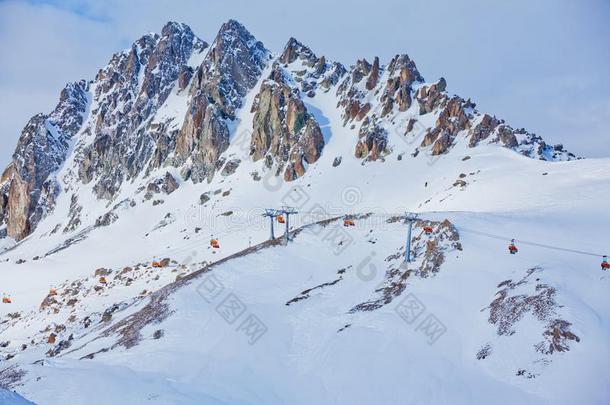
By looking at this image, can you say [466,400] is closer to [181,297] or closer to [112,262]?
[181,297]

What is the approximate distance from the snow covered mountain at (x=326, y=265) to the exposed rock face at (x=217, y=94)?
2.45 feet

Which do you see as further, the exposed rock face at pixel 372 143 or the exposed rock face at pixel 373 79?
the exposed rock face at pixel 373 79

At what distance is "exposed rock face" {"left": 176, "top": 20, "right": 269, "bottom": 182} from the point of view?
117125 millimetres

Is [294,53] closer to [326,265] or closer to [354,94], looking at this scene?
[354,94]

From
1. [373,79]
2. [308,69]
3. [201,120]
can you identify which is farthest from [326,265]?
[308,69]

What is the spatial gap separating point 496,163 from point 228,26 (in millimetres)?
110907

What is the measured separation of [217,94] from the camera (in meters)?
128

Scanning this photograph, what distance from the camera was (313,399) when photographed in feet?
67.7

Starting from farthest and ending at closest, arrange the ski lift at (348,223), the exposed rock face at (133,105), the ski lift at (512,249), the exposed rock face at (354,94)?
1. the exposed rock face at (133,105)
2. the exposed rock face at (354,94)
3. the ski lift at (348,223)
4. the ski lift at (512,249)

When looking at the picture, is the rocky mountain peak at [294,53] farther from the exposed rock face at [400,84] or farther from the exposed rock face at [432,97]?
the exposed rock face at [432,97]

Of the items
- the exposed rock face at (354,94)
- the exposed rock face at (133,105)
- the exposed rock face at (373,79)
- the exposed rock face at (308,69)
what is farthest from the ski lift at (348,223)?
the exposed rock face at (133,105)

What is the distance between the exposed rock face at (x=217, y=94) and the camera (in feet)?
384

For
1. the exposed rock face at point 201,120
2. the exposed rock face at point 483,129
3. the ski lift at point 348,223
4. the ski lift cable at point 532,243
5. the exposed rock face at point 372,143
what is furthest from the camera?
the exposed rock face at point 201,120

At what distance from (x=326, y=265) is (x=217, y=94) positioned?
99.9 m
